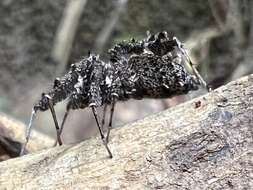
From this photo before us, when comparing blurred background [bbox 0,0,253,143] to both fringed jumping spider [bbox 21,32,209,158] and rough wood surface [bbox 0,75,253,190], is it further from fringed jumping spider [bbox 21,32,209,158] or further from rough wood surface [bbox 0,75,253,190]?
rough wood surface [bbox 0,75,253,190]

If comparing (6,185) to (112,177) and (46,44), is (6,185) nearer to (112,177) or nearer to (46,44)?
(112,177)

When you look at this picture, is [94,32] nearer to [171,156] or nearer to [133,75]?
[133,75]

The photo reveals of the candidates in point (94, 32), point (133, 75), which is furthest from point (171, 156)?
point (94, 32)

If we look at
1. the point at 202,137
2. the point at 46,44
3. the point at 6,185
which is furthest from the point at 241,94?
the point at 46,44

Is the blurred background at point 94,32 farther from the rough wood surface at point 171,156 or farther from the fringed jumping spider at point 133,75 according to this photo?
the rough wood surface at point 171,156

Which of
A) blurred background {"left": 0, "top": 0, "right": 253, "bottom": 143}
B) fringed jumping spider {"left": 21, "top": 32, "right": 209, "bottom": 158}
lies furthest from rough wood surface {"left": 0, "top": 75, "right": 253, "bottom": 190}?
blurred background {"left": 0, "top": 0, "right": 253, "bottom": 143}

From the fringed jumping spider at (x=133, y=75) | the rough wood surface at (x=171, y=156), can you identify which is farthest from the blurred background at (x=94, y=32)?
the rough wood surface at (x=171, y=156)
